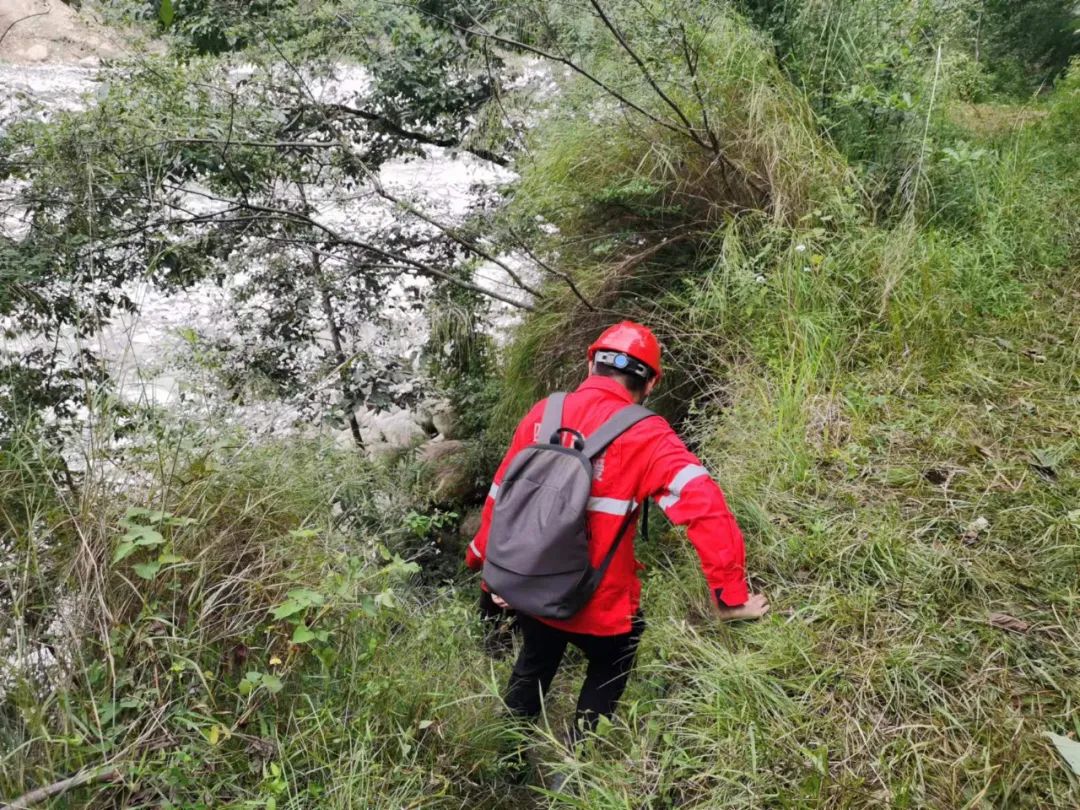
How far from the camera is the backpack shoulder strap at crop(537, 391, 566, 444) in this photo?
2.39 metres

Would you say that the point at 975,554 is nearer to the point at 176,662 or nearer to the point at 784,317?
the point at 784,317

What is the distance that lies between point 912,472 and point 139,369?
9.25ft

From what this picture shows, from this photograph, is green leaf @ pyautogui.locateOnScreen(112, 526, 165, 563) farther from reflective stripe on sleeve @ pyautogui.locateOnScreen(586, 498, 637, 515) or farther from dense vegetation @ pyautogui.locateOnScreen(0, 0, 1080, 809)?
reflective stripe on sleeve @ pyautogui.locateOnScreen(586, 498, 637, 515)

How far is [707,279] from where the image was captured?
3.65m

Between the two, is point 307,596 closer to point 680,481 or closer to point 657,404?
point 680,481

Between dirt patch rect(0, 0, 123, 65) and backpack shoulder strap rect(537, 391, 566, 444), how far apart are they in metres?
2.96

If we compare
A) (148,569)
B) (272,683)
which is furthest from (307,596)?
(148,569)

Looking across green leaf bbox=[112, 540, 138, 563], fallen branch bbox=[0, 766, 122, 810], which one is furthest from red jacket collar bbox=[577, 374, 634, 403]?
fallen branch bbox=[0, 766, 122, 810]

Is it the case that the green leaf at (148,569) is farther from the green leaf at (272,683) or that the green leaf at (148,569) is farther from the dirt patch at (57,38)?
the dirt patch at (57,38)

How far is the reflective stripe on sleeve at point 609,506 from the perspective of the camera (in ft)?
7.39

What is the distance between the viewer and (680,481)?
221 centimetres

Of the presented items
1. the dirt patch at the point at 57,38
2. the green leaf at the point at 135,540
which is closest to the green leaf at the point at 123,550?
the green leaf at the point at 135,540

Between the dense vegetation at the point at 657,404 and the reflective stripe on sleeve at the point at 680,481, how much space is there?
1.47ft

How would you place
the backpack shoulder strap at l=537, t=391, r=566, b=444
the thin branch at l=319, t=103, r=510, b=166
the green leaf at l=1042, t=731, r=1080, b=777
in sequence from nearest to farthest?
the green leaf at l=1042, t=731, r=1080, b=777, the backpack shoulder strap at l=537, t=391, r=566, b=444, the thin branch at l=319, t=103, r=510, b=166
